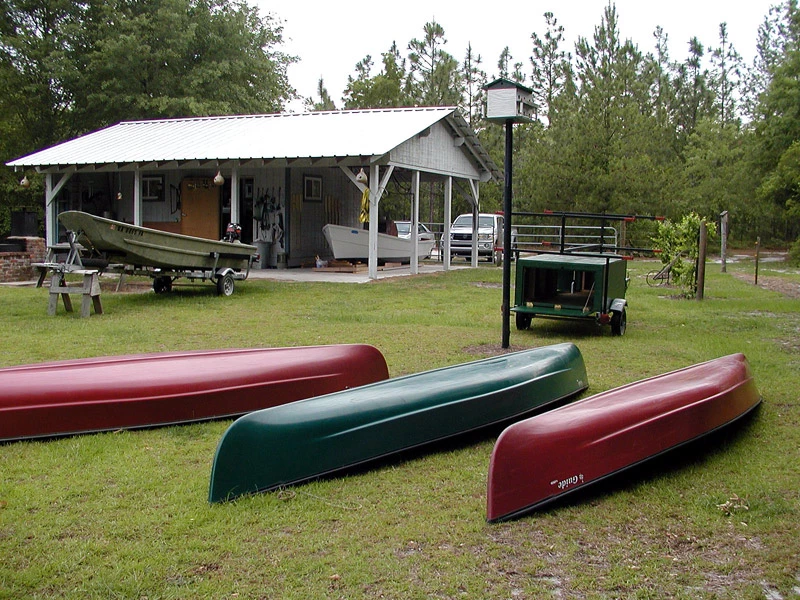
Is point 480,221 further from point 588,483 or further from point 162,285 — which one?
point 588,483

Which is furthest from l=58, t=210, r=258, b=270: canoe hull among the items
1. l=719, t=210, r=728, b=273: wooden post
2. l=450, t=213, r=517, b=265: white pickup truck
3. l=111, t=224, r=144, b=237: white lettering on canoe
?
l=719, t=210, r=728, b=273: wooden post

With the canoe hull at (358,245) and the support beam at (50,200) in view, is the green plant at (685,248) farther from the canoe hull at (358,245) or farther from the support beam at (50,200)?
the support beam at (50,200)

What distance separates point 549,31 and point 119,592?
158ft

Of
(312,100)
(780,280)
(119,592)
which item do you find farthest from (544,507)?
(312,100)

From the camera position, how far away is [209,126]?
2283 centimetres

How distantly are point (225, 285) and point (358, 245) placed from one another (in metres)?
6.92

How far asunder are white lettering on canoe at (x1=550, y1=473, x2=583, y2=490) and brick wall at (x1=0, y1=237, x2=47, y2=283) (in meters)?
16.8

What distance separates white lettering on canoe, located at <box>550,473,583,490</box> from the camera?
14.1 feet

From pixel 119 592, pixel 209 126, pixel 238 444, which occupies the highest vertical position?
pixel 209 126

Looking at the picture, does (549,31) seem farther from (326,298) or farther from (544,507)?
(544,507)

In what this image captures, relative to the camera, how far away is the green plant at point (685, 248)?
1521cm

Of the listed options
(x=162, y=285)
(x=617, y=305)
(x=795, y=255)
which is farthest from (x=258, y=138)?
(x=795, y=255)

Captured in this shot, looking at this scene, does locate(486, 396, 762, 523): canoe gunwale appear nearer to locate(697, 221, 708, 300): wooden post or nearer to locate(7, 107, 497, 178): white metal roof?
locate(697, 221, 708, 300): wooden post

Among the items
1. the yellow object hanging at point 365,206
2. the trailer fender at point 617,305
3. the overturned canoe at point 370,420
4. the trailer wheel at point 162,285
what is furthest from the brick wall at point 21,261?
the overturned canoe at point 370,420
